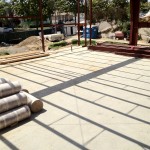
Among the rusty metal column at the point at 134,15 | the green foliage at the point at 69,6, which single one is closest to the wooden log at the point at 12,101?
the rusty metal column at the point at 134,15

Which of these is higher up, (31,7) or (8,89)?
(31,7)

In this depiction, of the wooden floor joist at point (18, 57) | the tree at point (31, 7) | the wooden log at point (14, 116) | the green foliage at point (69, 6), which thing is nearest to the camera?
the wooden log at point (14, 116)

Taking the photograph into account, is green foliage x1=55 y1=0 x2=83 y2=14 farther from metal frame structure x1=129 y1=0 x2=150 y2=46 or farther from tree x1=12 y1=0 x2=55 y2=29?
metal frame structure x1=129 y1=0 x2=150 y2=46

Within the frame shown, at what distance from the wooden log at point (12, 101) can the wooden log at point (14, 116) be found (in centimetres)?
12

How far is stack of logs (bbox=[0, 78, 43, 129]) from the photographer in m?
5.96

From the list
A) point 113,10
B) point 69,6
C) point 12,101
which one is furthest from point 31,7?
point 12,101

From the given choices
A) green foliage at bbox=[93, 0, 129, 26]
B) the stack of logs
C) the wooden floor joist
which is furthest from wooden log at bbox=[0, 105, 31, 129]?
green foliage at bbox=[93, 0, 129, 26]

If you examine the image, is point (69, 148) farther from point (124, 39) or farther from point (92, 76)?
point (124, 39)

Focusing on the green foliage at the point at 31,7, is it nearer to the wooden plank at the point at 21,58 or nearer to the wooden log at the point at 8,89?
the wooden plank at the point at 21,58

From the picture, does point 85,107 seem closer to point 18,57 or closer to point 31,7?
point 18,57

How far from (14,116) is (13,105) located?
1.07 ft

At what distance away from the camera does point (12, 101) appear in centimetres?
619

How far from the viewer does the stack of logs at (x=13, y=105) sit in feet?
19.6

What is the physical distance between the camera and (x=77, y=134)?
5.66 metres
